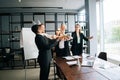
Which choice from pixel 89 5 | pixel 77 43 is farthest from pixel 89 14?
pixel 77 43

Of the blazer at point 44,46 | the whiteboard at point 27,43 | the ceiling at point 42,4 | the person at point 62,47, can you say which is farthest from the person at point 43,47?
the ceiling at point 42,4

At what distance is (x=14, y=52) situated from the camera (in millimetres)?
7645

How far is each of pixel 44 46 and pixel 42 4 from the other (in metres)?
5.27

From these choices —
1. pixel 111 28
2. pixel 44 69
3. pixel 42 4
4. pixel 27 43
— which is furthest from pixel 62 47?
pixel 42 4

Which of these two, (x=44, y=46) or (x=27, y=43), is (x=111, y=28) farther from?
(x=44, y=46)

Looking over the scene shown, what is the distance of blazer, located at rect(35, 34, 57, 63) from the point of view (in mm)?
3385

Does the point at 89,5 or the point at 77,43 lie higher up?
the point at 89,5

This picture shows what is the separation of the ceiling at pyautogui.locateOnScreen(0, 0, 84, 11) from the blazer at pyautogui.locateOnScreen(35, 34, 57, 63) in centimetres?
439

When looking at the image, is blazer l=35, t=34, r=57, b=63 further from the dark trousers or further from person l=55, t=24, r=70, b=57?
person l=55, t=24, r=70, b=57

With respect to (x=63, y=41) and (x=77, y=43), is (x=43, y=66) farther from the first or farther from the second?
(x=77, y=43)

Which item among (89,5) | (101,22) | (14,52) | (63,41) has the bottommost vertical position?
(14,52)

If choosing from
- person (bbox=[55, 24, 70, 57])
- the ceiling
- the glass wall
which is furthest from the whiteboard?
the ceiling

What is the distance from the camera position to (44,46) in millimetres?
3385

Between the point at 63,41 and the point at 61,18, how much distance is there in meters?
6.05
